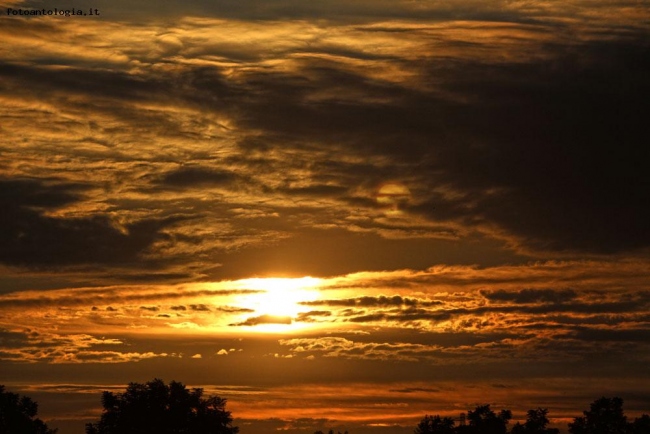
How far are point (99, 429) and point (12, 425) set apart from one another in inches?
410

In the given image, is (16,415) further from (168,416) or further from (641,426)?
(641,426)

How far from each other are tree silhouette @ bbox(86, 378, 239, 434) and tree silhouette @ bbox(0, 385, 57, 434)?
7890 mm

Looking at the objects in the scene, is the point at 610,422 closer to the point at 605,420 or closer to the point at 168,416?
the point at 605,420

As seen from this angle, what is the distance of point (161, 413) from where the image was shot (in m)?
116

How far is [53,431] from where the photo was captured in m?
112

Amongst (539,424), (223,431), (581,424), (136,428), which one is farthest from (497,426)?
(136,428)

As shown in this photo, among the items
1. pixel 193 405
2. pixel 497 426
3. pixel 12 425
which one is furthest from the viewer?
pixel 497 426

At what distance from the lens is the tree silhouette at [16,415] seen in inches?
4279

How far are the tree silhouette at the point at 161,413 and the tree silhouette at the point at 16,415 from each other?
7890 mm

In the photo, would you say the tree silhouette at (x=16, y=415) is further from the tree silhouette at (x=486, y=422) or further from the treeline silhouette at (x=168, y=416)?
the tree silhouette at (x=486, y=422)

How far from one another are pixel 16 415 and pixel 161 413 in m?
14.8

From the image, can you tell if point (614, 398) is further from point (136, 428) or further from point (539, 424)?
point (136, 428)

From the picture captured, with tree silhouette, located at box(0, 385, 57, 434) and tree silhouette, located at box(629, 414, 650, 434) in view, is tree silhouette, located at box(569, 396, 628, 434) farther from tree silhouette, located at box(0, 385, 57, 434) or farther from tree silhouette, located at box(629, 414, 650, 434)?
tree silhouette, located at box(0, 385, 57, 434)

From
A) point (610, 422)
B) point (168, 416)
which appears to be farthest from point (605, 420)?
point (168, 416)
